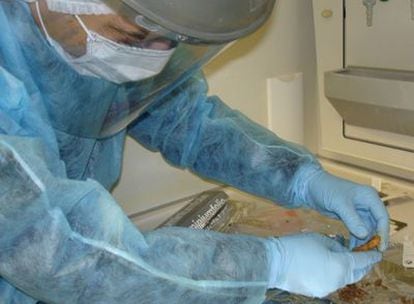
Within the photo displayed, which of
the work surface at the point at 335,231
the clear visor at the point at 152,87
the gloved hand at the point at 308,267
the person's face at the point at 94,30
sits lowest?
the work surface at the point at 335,231

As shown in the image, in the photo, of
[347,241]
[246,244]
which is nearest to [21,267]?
[246,244]

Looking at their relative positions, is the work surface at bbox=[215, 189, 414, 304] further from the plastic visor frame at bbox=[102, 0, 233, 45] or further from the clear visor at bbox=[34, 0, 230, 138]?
the plastic visor frame at bbox=[102, 0, 233, 45]

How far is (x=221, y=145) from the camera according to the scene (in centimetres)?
112

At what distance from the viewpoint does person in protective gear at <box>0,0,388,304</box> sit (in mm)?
638

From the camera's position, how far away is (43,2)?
27.2 inches

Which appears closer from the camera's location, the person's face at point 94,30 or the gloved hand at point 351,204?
the person's face at point 94,30

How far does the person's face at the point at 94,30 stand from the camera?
2.25 feet

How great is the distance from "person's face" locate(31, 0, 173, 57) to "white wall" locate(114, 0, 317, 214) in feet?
1.96

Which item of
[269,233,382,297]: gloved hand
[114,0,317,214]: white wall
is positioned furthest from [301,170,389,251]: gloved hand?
[114,0,317,214]: white wall

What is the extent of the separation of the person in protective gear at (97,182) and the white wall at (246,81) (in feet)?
1.20

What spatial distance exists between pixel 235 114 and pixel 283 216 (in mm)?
314

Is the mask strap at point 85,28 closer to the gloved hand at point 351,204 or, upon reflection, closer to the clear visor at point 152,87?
the clear visor at point 152,87

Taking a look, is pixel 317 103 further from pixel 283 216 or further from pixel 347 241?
pixel 347 241

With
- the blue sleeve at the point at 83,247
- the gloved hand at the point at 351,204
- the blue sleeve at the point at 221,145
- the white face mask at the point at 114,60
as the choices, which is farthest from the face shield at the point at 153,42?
the gloved hand at the point at 351,204
